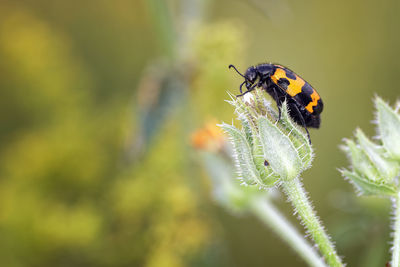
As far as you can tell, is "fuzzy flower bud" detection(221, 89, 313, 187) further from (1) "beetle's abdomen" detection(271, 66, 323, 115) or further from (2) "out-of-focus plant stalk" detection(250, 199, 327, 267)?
(2) "out-of-focus plant stalk" detection(250, 199, 327, 267)

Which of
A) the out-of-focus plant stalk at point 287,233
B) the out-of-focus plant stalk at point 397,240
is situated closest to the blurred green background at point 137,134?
the out-of-focus plant stalk at point 287,233

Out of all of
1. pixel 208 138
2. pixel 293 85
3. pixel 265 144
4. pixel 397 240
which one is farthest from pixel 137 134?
pixel 397 240

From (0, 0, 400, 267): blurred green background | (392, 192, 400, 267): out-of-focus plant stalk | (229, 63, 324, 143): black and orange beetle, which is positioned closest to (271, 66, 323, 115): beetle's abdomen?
(229, 63, 324, 143): black and orange beetle

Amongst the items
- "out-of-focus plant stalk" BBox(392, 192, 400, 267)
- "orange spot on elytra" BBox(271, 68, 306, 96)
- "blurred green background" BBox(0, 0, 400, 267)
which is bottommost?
"out-of-focus plant stalk" BBox(392, 192, 400, 267)

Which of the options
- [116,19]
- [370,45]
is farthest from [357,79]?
[116,19]

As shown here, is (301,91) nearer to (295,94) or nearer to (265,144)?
(295,94)
